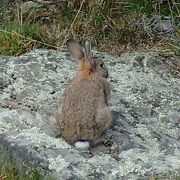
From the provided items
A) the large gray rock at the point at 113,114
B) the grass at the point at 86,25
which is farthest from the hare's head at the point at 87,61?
the grass at the point at 86,25

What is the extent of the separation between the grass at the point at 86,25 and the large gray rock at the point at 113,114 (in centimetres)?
55

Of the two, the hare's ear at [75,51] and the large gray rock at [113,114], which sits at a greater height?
the hare's ear at [75,51]

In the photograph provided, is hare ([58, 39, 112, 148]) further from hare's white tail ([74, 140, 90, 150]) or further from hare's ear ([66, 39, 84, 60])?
hare's ear ([66, 39, 84, 60])

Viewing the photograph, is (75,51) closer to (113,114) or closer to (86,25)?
(113,114)

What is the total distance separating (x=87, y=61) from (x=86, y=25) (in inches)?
88.9

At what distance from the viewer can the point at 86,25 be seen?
28.8 feet

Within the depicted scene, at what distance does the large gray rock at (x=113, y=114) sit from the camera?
5738 millimetres

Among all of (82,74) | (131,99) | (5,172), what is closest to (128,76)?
(131,99)

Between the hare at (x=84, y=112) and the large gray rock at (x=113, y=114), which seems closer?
the large gray rock at (x=113, y=114)

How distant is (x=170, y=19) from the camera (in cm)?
898

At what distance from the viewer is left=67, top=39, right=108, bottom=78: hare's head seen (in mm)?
6547

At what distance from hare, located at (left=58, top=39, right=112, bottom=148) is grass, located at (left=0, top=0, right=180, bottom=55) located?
81.9 inches

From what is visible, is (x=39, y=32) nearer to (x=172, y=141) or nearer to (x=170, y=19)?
(x=170, y=19)

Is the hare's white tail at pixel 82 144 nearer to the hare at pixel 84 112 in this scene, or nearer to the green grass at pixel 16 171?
the hare at pixel 84 112
